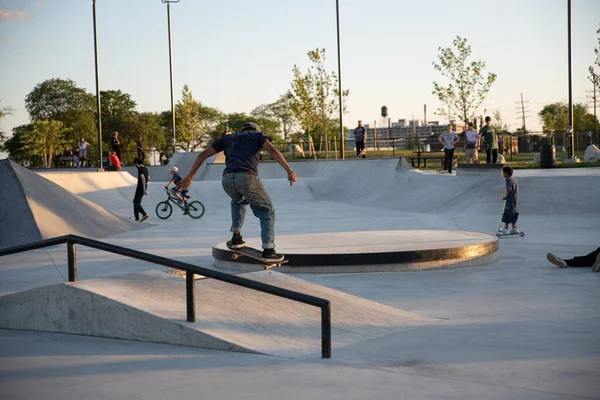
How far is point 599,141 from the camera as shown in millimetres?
51531

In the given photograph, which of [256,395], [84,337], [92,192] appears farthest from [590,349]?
[92,192]

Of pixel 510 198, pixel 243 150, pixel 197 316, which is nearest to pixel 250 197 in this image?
pixel 243 150

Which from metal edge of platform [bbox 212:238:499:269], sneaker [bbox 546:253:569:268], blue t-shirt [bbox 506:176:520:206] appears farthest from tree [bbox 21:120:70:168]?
sneaker [bbox 546:253:569:268]

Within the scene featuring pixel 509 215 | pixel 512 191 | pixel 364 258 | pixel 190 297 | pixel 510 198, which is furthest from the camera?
pixel 509 215

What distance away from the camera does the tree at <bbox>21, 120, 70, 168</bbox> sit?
82.6 metres

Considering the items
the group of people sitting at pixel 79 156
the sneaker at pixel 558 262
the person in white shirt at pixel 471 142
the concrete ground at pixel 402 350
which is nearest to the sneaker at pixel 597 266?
the concrete ground at pixel 402 350

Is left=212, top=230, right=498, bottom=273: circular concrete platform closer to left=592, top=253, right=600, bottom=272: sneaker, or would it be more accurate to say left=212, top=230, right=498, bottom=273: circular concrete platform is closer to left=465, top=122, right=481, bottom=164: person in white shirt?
left=592, top=253, right=600, bottom=272: sneaker

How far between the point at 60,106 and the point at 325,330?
299 feet

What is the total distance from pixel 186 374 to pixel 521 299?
15.4ft

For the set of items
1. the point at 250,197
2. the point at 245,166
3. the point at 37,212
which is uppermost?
the point at 245,166

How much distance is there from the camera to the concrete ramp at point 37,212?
1457cm

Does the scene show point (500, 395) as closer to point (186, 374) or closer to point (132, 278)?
point (186, 374)

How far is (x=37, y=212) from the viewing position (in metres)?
15.1

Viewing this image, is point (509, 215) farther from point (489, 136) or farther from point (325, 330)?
point (325, 330)
